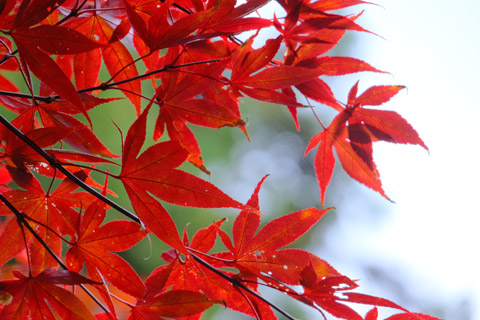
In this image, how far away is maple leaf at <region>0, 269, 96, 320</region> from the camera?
37cm

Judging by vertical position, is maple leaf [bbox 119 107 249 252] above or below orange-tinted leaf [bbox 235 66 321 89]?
below

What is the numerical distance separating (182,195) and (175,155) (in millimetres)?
31

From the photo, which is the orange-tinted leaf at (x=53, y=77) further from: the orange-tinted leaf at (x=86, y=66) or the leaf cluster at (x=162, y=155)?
the orange-tinted leaf at (x=86, y=66)

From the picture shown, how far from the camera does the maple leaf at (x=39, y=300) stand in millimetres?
366

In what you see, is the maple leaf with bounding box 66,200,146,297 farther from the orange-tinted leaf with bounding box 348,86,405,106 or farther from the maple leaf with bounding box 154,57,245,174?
the orange-tinted leaf with bounding box 348,86,405,106

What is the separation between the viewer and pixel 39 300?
1.25 ft

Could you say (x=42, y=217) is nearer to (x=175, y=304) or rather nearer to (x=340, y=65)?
(x=175, y=304)

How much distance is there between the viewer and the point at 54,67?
1.05 feet

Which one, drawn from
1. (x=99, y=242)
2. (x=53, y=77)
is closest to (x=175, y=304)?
(x=99, y=242)

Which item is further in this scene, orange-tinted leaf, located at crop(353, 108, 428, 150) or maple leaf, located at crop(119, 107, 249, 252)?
orange-tinted leaf, located at crop(353, 108, 428, 150)

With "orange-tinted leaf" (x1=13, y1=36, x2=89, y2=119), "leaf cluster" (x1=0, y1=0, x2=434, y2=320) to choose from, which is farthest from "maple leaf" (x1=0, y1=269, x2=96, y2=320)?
"orange-tinted leaf" (x1=13, y1=36, x2=89, y2=119)

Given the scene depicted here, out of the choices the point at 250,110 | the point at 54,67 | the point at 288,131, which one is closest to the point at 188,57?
the point at 54,67

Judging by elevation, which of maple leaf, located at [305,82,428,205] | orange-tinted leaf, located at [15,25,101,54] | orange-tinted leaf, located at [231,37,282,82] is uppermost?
orange-tinted leaf, located at [231,37,282,82]

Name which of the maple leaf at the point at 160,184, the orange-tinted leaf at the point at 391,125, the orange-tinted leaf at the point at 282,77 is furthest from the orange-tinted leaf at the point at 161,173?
the orange-tinted leaf at the point at 391,125
